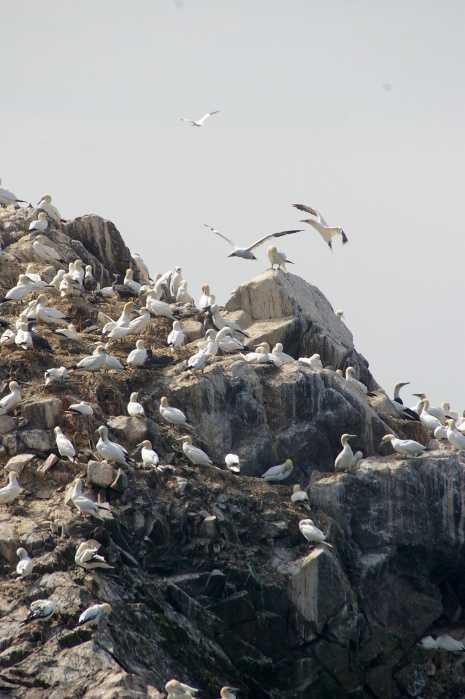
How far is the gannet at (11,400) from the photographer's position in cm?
2073

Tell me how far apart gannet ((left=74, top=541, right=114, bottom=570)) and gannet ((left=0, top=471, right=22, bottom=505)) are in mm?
1998

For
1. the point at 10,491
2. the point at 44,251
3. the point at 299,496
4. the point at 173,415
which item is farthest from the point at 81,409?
A: the point at 44,251

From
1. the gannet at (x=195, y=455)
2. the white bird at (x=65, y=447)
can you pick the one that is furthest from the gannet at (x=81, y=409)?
the gannet at (x=195, y=455)

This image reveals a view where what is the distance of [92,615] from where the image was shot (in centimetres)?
1619

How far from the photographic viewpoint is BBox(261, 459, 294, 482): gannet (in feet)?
73.6

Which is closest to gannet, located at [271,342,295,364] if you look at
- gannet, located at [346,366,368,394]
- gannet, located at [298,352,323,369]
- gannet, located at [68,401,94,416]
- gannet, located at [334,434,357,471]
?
gannet, located at [298,352,323,369]

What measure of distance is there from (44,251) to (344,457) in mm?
11080

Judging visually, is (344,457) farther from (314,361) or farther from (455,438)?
(455,438)

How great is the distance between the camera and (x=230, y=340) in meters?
24.7

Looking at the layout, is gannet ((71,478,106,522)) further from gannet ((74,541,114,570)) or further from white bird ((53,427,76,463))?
white bird ((53,427,76,463))

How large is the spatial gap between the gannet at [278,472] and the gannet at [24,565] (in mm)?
6498

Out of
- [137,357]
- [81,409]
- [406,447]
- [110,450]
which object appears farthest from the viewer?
[137,357]

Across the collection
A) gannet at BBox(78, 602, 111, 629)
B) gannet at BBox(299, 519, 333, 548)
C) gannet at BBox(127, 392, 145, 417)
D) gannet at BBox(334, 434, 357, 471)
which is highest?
gannet at BBox(127, 392, 145, 417)

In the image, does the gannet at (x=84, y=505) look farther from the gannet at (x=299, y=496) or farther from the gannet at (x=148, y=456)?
the gannet at (x=299, y=496)
